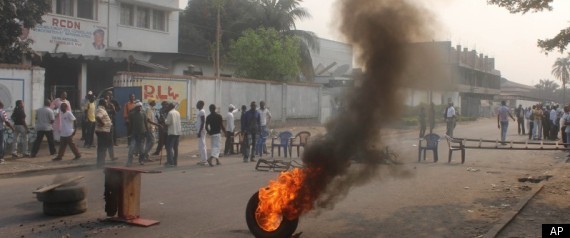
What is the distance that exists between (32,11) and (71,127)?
6.56 metres

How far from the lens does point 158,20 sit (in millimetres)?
28719

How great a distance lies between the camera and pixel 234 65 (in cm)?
3097

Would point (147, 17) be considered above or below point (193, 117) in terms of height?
above

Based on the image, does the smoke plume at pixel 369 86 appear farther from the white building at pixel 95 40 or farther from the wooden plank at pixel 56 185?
the white building at pixel 95 40

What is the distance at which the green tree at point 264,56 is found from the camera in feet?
94.3

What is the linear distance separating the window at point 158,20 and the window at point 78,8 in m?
4.08

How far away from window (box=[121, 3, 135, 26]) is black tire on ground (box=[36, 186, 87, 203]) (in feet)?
67.6

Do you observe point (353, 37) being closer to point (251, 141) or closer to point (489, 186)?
point (489, 186)

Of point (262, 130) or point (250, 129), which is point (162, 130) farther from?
point (262, 130)

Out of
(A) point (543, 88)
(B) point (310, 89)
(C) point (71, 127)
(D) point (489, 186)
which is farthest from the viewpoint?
(A) point (543, 88)

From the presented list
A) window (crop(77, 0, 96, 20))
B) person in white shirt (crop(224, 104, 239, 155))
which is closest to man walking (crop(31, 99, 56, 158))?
person in white shirt (crop(224, 104, 239, 155))

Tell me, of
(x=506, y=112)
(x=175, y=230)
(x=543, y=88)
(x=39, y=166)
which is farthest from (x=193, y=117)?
(x=543, y=88)

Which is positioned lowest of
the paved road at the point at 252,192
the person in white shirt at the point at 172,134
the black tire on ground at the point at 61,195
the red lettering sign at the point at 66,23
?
the paved road at the point at 252,192

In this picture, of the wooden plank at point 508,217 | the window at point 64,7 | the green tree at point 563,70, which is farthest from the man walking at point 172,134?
the green tree at point 563,70
